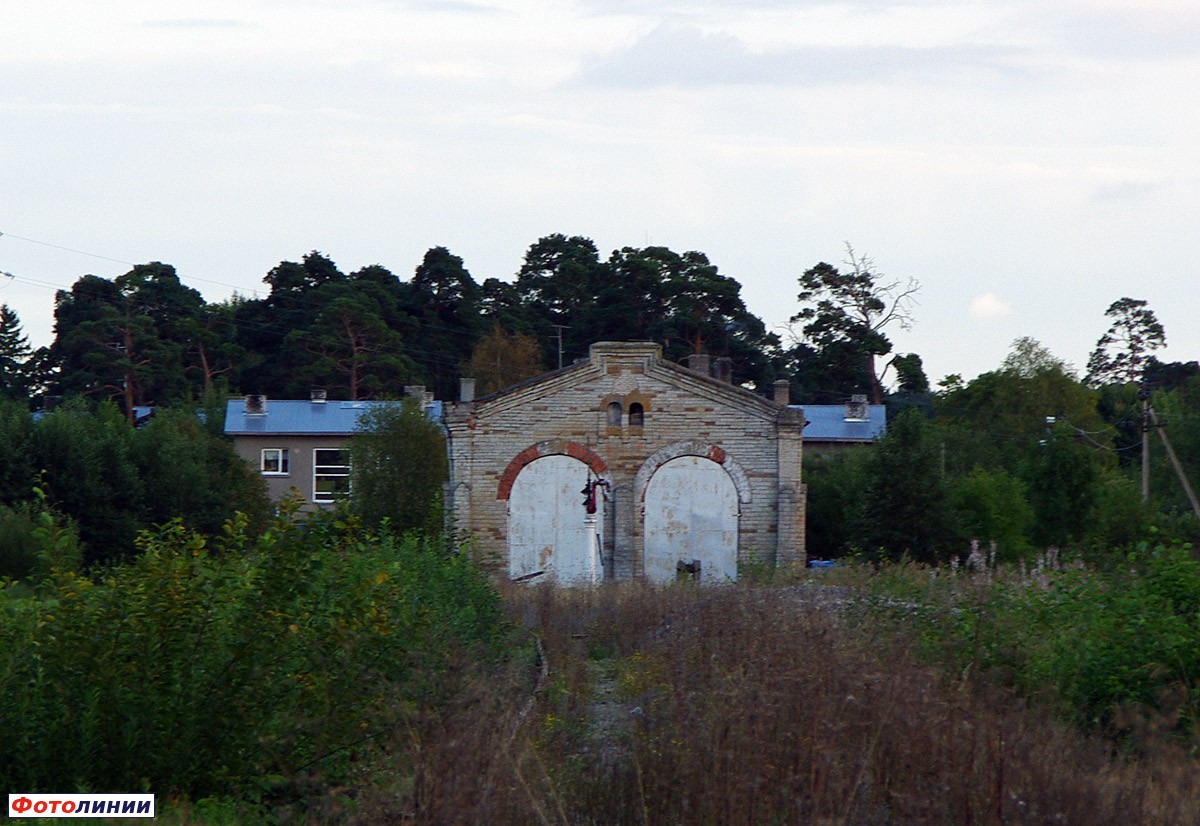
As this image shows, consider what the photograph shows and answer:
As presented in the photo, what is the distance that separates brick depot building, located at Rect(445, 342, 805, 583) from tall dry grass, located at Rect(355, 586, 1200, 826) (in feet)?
74.8

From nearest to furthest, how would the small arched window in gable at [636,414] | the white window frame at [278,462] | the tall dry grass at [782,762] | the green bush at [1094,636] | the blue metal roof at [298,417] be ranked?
the tall dry grass at [782,762] → the green bush at [1094,636] → the small arched window in gable at [636,414] → the blue metal roof at [298,417] → the white window frame at [278,462]

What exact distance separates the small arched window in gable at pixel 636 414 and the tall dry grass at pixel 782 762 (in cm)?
2306

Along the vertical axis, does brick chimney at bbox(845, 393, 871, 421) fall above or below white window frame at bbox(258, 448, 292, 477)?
above

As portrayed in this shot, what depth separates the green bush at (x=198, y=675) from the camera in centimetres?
763

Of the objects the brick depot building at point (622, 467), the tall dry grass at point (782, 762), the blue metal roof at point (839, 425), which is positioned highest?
the blue metal roof at point (839, 425)

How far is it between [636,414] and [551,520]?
317cm

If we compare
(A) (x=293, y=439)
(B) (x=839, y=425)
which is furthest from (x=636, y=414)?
(A) (x=293, y=439)

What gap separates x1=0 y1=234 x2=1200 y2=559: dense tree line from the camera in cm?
6444

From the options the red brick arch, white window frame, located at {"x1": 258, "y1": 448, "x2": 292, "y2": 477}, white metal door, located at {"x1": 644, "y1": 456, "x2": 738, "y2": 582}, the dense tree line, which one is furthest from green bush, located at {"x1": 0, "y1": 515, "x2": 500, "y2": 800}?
white window frame, located at {"x1": 258, "y1": 448, "x2": 292, "y2": 477}

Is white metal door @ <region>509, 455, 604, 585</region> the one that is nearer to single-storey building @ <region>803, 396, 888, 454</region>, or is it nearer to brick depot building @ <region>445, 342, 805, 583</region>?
brick depot building @ <region>445, 342, 805, 583</region>

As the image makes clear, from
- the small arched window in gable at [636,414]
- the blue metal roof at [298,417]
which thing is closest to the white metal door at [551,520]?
the small arched window in gable at [636,414]

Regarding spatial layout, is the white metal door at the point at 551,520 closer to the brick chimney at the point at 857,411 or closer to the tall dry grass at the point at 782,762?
the tall dry grass at the point at 782,762

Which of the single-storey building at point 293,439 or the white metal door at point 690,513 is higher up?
the single-storey building at point 293,439

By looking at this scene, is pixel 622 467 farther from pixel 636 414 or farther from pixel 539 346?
pixel 539 346
